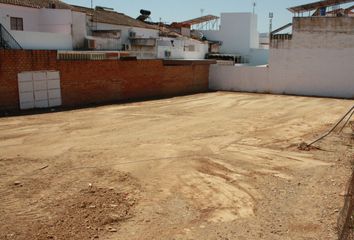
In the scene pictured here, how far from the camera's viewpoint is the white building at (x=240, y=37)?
42375mm

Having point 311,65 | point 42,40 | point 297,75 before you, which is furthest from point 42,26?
point 311,65

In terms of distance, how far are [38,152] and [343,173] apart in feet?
27.2

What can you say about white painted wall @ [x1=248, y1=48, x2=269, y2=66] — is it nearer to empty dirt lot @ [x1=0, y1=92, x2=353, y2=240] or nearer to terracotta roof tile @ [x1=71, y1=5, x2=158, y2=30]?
terracotta roof tile @ [x1=71, y1=5, x2=158, y2=30]

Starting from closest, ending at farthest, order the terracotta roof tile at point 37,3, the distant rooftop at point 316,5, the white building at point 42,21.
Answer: the white building at point 42,21 < the terracotta roof tile at point 37,3 < the distant rooftop at point 316,5

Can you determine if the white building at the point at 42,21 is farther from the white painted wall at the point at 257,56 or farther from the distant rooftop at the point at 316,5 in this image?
the white painted wall at the point at 257,56

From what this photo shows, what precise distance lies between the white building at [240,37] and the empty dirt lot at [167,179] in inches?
1021

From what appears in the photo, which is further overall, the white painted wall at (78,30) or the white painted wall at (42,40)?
the white painted wall at (78,30)

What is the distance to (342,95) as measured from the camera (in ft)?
94.6

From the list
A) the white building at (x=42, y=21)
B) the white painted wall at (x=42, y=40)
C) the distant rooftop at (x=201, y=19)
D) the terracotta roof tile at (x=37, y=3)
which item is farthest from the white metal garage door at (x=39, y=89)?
the distant rooftop at (x=201, y=19)

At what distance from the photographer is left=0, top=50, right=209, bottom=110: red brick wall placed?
18.5 metres

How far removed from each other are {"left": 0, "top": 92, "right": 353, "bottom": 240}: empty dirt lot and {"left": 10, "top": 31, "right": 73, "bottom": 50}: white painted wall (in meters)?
7.31

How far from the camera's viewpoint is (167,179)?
9.09m

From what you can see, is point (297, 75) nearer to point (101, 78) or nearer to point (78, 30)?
point (101, 78)

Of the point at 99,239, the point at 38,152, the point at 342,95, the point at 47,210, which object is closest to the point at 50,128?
the point at 38,152
